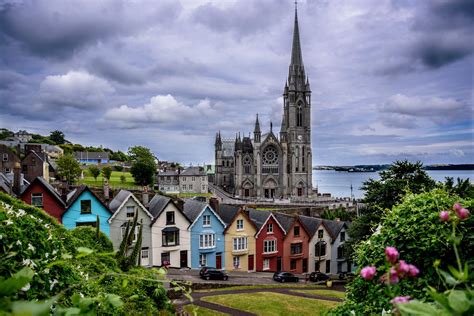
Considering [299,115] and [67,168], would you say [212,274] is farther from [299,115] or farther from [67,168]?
[299,115]

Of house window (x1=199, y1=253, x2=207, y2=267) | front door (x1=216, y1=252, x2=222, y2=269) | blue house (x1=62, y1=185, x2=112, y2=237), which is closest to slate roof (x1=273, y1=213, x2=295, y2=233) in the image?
front door (x1=216, y1=252, x2=222, y2=269)

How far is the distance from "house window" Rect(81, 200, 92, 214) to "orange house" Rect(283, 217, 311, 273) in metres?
21.5

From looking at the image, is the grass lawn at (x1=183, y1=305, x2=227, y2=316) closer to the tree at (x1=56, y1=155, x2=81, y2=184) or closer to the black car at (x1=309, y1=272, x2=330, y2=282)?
the black car at (x1=309, y1=272, x2=330, y2=282)

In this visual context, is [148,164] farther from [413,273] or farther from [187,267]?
[413,273]

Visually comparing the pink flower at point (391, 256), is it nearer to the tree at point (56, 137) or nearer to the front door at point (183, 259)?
the front door at point (183, 259)

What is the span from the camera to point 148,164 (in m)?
108

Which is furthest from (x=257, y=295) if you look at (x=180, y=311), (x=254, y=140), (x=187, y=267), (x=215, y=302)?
(x=254, y=140)

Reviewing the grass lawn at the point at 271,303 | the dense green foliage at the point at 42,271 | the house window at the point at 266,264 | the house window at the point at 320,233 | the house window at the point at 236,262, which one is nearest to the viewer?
the dense green foliage at the point at 42,271

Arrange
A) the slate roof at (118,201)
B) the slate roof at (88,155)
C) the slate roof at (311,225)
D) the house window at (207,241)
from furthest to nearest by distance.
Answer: the slate roof at (88,155) → the slate roof at (311,225) → the house window at (207,241) → the slate roof at (118,201)

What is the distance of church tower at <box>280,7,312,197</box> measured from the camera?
121113 mm

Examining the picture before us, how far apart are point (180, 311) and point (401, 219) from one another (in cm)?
1669

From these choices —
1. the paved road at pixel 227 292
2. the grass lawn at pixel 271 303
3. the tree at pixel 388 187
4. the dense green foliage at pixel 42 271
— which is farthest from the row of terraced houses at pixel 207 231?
the dense green foliage at pixel 42 271

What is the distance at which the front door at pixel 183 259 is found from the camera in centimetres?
3859

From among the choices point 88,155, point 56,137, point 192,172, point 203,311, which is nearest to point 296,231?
point 203,311
